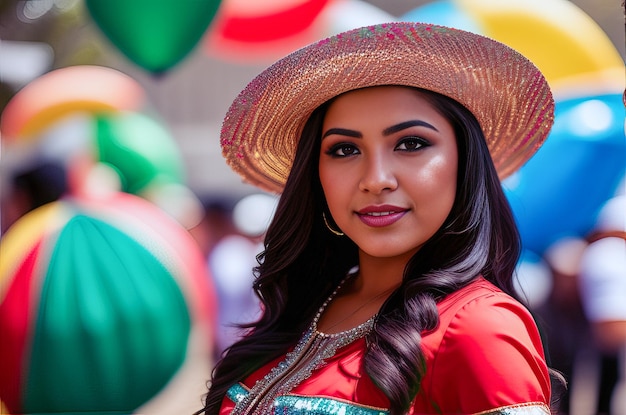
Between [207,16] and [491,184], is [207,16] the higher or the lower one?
the higher one

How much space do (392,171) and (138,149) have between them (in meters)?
1.33

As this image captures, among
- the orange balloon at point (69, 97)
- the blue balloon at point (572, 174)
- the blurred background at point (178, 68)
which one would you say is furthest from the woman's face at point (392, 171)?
the orange balloon at point (69, 97)

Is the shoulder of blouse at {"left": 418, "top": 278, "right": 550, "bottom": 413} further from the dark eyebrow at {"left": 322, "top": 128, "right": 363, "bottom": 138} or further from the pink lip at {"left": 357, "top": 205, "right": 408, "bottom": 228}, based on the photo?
the dark eyebrow at {"left": 322, "top": 128, "right": 363, "bottom": 138}

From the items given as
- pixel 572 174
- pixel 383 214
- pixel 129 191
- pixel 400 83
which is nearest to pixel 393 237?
pixel 383 214

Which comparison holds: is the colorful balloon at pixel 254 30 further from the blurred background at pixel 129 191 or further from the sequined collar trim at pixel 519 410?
the sequined collar trim at pixel 519 410

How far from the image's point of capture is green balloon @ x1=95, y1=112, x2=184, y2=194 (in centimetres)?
257

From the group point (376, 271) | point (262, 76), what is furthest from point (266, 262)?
point (262, 76)

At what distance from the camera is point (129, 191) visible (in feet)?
8.59

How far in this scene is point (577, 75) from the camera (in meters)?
2.28

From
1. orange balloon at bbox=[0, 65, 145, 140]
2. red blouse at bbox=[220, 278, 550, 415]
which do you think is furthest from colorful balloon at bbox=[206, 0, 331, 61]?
red blouse at bbox=[220, 278, 550, 415]

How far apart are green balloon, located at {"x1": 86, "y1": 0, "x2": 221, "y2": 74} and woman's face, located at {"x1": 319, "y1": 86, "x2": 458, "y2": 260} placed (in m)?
1.14

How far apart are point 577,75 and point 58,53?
5.34ft

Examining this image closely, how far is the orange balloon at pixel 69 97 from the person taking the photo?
8.45ft

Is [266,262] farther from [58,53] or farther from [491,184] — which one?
[58,53]
